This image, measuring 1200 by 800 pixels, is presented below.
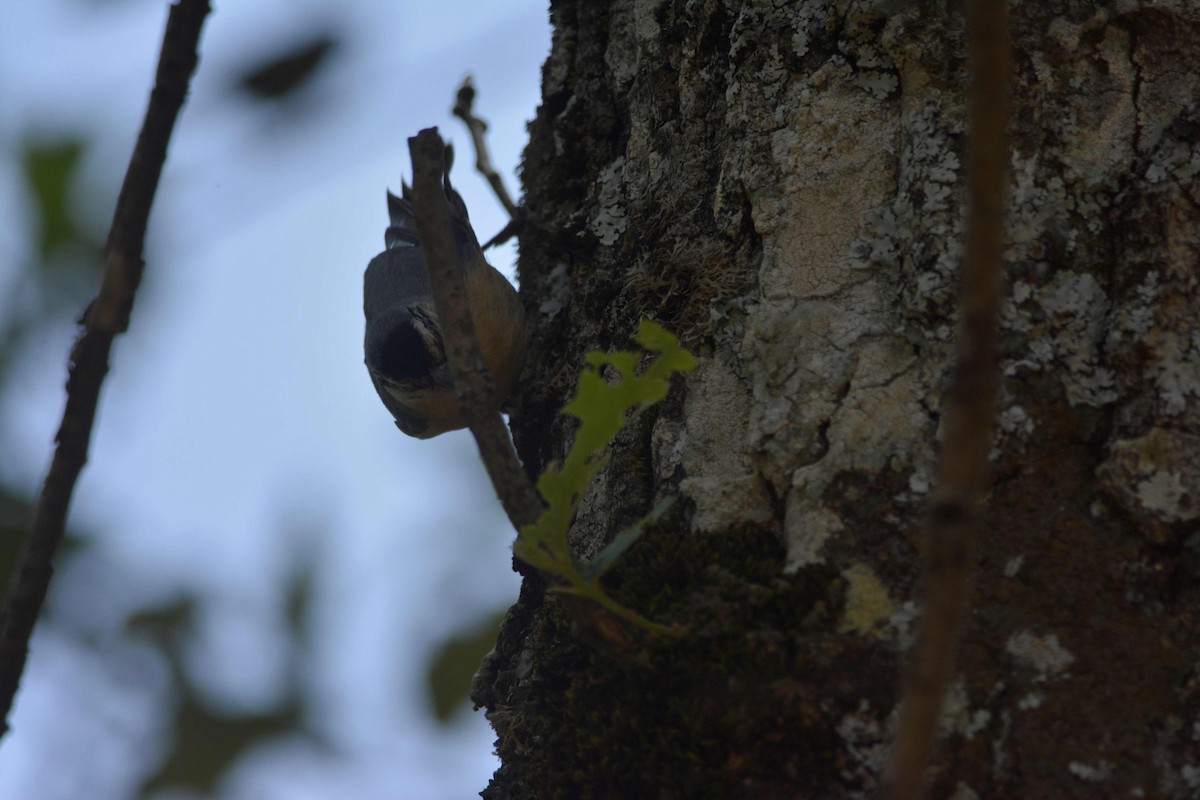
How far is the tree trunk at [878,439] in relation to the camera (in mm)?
1162

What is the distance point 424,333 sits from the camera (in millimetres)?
3521

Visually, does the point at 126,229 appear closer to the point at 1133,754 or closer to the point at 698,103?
the point at 698,103

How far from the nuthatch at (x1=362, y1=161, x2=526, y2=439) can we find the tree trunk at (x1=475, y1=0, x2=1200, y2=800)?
46.2 inches

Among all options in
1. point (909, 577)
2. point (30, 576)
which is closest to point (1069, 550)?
point (909, 577)

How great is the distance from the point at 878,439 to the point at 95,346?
833 mm

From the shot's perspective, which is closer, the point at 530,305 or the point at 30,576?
the point at 30,576

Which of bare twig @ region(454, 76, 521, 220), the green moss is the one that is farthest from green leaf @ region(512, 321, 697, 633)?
bare twig @ region(454, 76, 521, 220)

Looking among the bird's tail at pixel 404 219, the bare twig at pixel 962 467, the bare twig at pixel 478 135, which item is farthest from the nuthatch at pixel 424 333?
the bare twig at pixel 962 467

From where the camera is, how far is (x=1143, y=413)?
1.24 meters

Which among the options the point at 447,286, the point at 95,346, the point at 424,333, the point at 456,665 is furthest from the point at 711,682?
the point at 424,333

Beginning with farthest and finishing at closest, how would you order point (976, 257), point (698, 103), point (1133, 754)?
point (698, 103)
point (1133, 754)
point (976, 257)

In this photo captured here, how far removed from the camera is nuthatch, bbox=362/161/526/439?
297 cm

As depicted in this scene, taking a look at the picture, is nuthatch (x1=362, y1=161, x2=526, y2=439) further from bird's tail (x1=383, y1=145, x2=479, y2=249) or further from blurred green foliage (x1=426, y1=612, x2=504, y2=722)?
blurred green foliage (x1=426, y1=612, x2=504, y2=722)

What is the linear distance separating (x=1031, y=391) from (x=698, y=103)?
74cm
